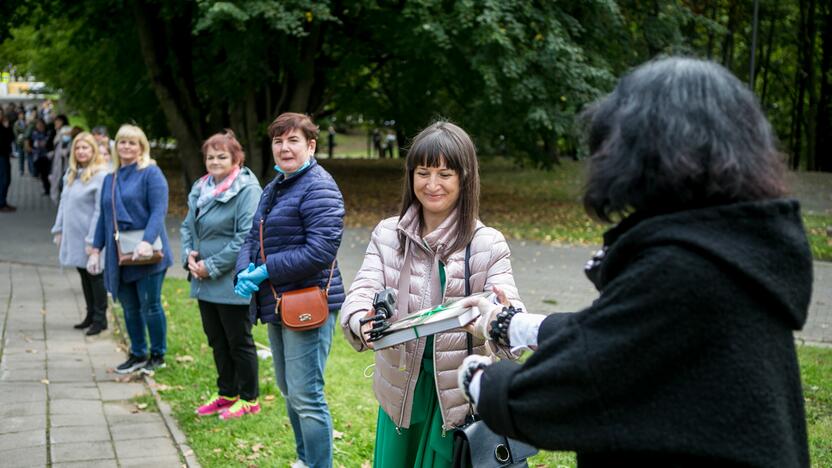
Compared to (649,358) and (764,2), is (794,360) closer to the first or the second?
(649,358)

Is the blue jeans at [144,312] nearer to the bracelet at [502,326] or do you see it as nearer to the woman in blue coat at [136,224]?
the woman in blue coat at [136,224]

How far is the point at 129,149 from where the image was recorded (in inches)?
275

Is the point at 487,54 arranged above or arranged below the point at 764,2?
below

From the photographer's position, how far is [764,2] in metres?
23.0

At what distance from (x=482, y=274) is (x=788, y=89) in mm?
32332

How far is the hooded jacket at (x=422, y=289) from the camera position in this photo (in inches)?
130

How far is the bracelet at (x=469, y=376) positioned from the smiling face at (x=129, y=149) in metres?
5.37

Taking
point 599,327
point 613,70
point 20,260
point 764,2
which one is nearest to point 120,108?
point 20,260

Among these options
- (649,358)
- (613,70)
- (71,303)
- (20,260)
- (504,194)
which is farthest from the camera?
(504,194)

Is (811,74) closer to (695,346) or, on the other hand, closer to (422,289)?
(422,289)

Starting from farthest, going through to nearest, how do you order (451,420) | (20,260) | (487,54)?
(487,54)
(20,260)
(451,420)

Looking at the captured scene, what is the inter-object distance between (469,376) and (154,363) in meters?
5.46

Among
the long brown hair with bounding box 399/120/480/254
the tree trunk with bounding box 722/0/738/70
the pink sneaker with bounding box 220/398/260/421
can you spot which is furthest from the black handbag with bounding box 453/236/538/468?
the tree trunk with bounding box 722/0/738/70

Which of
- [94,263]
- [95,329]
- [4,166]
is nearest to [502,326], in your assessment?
[94,263]
